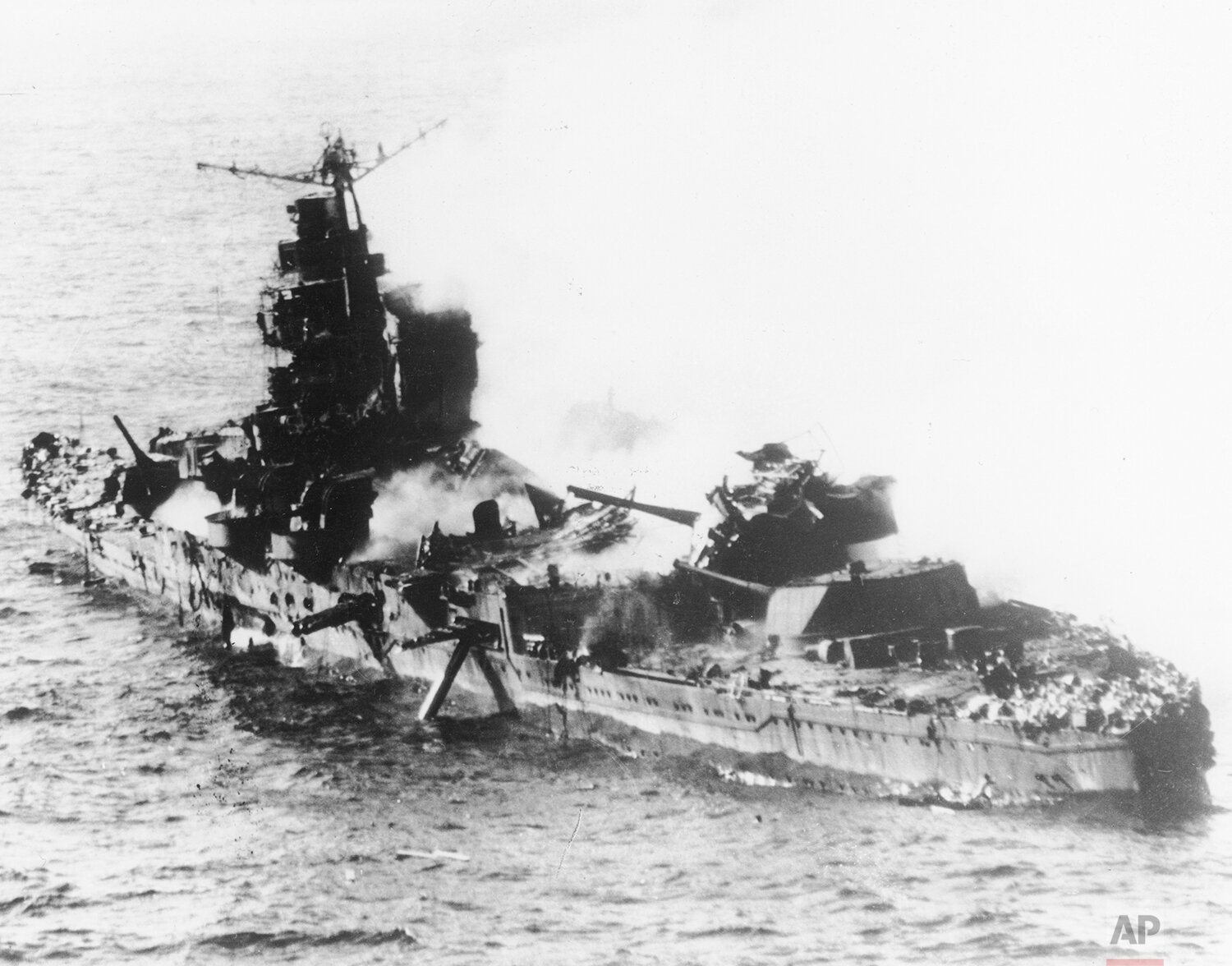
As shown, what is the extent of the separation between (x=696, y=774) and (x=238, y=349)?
33143mm

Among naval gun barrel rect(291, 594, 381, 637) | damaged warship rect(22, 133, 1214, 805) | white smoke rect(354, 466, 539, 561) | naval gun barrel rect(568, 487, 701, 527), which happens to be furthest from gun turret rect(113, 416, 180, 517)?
naval gun barrel rect(568, 487, 701, 527)

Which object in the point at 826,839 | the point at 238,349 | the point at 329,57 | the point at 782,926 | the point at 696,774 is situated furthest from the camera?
the point at 238,349

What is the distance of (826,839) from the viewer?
690 inches

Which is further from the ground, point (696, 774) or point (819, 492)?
point (819, 492)

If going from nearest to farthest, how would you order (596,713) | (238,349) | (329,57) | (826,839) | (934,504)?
(826,839) → (596,713) → (934,504) → (329,57) → (238,349)

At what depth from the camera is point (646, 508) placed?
2569cm

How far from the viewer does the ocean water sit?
1484cm

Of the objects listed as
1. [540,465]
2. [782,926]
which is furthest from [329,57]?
[782,926]

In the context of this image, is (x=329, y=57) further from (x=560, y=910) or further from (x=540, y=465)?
(x=560, y=910)

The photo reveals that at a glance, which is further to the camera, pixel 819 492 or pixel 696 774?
pixel 819 492

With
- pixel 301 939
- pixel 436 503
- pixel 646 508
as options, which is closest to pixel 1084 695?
pixel 646 508

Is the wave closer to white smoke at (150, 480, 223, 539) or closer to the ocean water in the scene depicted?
the ocean water
